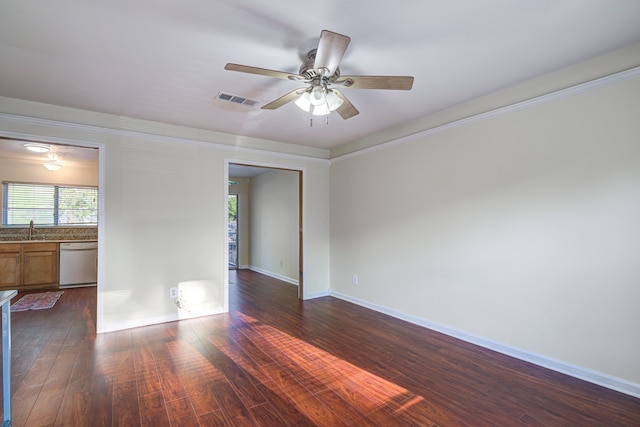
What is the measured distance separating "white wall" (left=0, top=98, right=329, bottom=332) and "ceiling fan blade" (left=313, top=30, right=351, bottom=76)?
2666 mm

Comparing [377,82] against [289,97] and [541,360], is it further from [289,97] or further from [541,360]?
[541,360]

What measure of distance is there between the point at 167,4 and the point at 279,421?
2587 millimetres

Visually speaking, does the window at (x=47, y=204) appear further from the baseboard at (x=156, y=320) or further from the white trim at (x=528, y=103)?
the white trim at (x=528, y=103)

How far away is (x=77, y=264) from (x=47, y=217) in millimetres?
1361

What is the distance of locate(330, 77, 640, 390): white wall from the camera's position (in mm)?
2279

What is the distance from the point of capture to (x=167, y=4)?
1762mm

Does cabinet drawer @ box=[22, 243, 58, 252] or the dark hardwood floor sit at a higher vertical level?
cabinet drawer @ box=[22, 243, 58, 252]

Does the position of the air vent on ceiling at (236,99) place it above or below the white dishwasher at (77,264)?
above

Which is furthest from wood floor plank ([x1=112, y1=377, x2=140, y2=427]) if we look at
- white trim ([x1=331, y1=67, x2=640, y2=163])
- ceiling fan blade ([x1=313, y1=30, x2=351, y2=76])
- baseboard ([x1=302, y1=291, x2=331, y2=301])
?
white trim ([x1=331, y1=67, x2=640, y2=163])

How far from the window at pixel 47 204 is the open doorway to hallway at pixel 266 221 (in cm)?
297

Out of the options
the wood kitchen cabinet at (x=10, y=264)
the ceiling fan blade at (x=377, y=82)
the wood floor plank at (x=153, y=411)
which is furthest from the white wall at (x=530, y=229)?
the wood kitchen cabinet at (x=10, y=264)

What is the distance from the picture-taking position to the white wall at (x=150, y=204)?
3.43 metres

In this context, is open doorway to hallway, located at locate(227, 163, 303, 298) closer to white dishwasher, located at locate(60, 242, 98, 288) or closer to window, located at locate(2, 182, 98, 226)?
white dishwasher, located at locate(60, 242, 98, 288)

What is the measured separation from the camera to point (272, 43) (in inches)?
84.5
